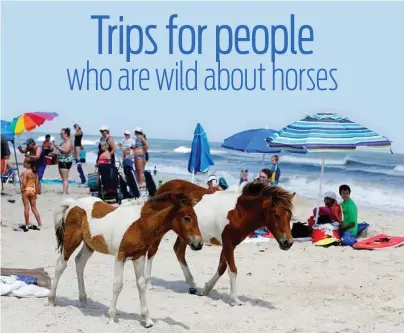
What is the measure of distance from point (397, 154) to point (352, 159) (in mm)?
10100

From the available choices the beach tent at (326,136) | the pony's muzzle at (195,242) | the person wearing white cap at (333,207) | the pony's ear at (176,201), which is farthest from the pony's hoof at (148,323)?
the person wearing white cap at (333,207)

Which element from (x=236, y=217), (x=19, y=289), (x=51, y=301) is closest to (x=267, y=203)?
(x=236, y=217)

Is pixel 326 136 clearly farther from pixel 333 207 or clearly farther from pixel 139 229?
pixel 139 229

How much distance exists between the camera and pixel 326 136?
13.0 m

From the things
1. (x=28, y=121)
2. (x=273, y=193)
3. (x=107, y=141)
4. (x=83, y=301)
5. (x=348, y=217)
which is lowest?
(x=83, y=301)

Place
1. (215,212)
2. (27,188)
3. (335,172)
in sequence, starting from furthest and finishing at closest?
1. (335,172)
2. (27,188)
3. (215,212)

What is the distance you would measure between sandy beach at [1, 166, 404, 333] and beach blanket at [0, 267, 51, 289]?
204 mm

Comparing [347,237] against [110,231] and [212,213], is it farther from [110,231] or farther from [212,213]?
[110,231]

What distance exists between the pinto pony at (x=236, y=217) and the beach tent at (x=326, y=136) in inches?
155

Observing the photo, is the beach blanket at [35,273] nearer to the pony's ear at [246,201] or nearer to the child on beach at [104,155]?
the pony's ear at [246,201]

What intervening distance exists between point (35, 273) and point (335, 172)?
34.9 meters

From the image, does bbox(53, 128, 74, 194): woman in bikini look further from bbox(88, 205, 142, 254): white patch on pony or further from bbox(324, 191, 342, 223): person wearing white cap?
bbox(88, 205, 142, 254): white patch on pony

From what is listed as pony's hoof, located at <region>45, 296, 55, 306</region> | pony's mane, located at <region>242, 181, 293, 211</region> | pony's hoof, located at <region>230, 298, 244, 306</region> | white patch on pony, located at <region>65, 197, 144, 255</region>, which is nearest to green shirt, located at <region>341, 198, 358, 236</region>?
pony's mane, located at <region>242, 181, 293, 211</region>

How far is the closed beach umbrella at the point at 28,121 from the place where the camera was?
1764 cm
